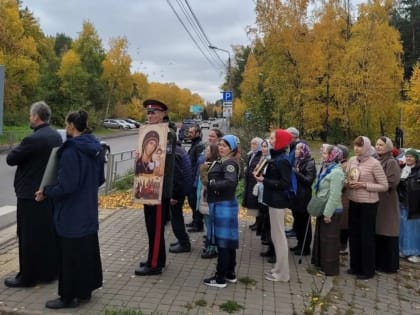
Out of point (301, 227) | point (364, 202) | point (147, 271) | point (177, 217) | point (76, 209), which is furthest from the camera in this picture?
point (301, 227)

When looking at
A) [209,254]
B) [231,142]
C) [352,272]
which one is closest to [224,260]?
[209,254]

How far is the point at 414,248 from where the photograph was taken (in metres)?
7.11

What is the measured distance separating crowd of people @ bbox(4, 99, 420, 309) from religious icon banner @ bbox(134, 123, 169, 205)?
16mm

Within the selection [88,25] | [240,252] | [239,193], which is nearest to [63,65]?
[88,25]

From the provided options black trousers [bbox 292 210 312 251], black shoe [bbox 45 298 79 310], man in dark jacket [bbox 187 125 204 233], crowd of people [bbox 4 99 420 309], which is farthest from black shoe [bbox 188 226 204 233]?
black shoe [bbox 45 298 79 310]

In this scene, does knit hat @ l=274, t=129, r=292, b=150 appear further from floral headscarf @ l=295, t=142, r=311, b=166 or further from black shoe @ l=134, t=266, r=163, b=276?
black shoe @ l=134, t=266, r=163, b=276

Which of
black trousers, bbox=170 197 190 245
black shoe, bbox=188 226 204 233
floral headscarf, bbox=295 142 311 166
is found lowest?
black shoe, bbox=188 226 204 233

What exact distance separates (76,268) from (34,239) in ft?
2.69

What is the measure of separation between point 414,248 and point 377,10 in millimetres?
34116

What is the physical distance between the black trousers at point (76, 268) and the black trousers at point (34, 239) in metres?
0.65

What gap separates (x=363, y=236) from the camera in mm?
6051

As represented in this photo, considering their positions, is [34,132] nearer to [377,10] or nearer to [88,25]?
[377,10]

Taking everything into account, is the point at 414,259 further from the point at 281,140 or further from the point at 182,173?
the point at 182,173

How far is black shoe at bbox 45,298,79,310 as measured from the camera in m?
4.48
